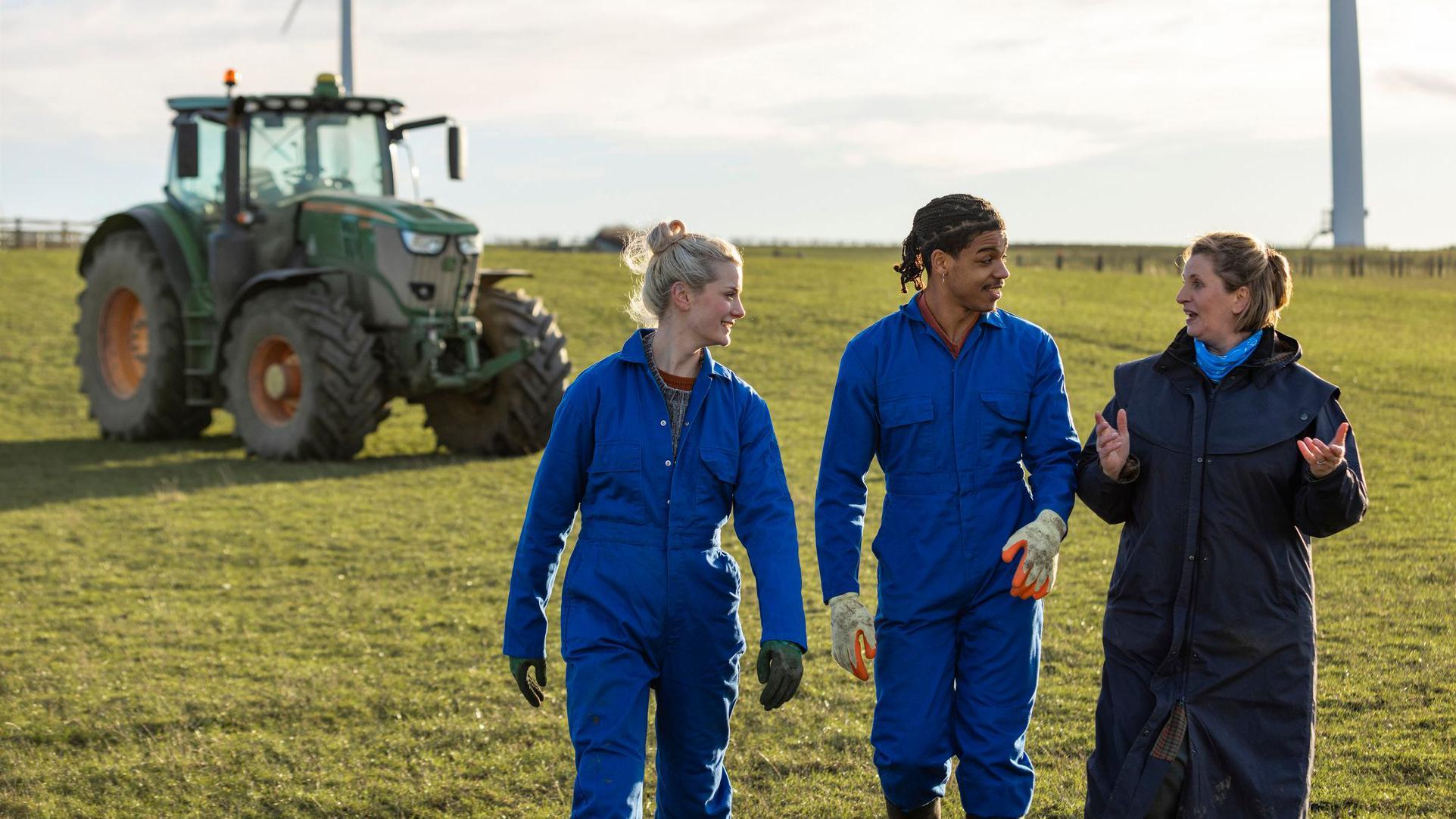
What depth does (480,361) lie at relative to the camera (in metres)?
14.2

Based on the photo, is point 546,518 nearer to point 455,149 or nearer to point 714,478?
point 714,478

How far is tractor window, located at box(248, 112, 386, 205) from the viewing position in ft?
46.2

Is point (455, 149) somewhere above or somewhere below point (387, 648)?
above

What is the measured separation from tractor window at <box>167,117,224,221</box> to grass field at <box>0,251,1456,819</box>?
2381 millimetres

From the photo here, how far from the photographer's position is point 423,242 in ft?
43.4

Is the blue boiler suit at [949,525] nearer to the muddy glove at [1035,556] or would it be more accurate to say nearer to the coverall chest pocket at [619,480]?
the muddy glove at [1035,556]

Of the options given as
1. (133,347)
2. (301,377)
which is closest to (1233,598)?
(301,377)

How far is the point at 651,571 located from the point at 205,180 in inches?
484

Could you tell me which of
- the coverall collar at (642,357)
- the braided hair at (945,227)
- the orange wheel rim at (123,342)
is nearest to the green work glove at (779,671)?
the coverall collar at (642,357)

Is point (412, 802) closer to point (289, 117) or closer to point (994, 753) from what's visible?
point (994, 753)

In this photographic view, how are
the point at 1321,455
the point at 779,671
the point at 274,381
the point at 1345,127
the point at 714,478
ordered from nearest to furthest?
the point at 1321,455
the point at 779,671
the point at 714,478
the point at 274,381
the point at 1345,127

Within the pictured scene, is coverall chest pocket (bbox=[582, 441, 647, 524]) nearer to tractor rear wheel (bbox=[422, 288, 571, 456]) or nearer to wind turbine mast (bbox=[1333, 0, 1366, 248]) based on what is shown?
tractor rear wheel (bbox=[422, 288, 571, 456])

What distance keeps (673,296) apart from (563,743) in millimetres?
2521

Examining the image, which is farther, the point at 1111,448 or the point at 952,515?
the point at 952,515
